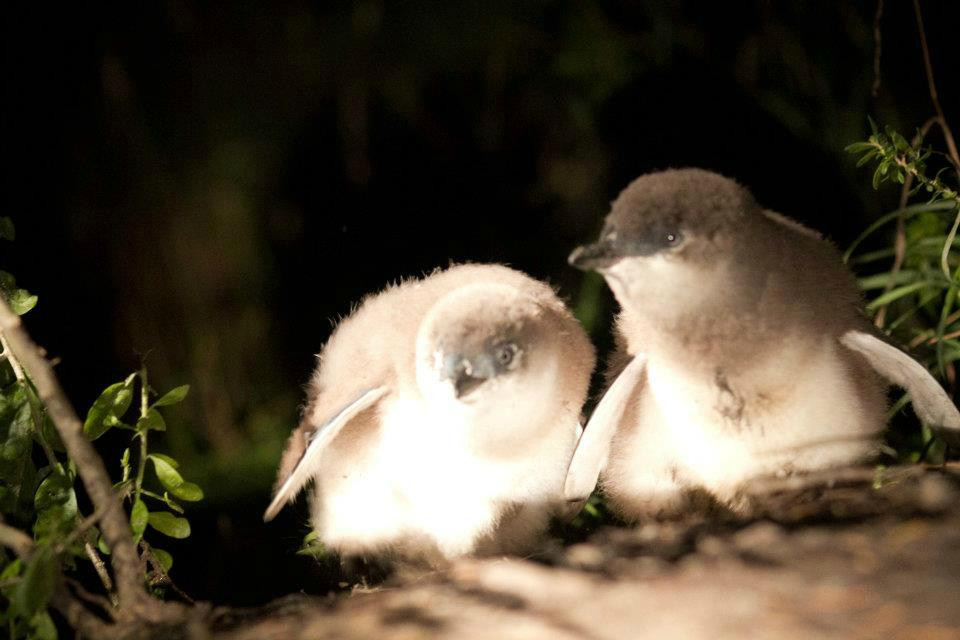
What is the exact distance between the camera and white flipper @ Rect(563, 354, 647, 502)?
6.37ft

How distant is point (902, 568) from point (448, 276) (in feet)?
4.20

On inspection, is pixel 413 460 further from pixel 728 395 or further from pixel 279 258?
pixel 279 258

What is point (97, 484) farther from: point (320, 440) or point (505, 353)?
point (505, 353)

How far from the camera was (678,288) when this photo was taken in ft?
5.48

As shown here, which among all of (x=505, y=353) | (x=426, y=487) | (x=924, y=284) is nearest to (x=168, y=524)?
(x=426, y=487)

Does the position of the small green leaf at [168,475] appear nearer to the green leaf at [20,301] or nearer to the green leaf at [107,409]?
the green leaf at [107,409]

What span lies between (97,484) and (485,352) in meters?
0.79

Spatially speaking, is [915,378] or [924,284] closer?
[915,378]

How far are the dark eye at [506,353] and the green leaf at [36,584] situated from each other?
907mm

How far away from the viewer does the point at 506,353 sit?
1.83 m

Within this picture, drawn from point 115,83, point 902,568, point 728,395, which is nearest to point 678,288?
point 728,395

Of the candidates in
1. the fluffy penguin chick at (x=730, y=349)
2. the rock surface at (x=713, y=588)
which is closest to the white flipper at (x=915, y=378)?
the fluffy penguin chick at (x=730, y=349)

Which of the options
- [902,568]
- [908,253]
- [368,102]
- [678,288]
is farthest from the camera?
[368,102]

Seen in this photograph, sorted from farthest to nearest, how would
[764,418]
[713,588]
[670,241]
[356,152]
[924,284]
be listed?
[356,152] < [924,284] < [764,418] < [670,241] < [713,588]
